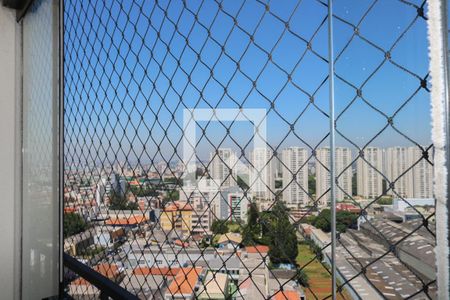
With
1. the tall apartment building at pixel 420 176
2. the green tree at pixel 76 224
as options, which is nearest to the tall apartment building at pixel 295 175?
the tall apartment building at pixel 420 176

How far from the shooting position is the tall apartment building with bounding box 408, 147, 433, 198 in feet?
1.32

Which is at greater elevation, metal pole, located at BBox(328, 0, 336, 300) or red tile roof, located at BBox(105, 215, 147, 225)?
metal pole, located at BBox(328, 0, 336, 300)

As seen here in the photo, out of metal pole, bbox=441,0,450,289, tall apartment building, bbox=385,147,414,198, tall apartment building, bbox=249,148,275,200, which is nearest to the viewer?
metal pole, bbox=441,0,450,289

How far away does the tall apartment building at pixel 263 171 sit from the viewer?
824mm

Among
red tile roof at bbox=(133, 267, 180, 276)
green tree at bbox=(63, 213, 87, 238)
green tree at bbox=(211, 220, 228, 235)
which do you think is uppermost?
green tree at bbox=(211, 220, 228, 235)

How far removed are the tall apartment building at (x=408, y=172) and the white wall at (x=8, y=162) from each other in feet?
5.13

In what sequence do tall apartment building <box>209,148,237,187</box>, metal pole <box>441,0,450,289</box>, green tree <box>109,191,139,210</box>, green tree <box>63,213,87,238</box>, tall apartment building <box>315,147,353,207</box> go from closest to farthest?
metal pole <box>441,0,450,289</box>, tall apartment building <box>315,147,353,207</box>, tall apartment building <box>209,148,237,187</box>, green tree <box>109,191,139,210</box>, green tree <box>63,213,87,238</box>

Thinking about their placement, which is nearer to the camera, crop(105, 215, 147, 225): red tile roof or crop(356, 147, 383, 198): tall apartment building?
crop(356, 147, 383, 198): tall apartment building

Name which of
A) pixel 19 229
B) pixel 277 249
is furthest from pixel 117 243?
pixel 277 249

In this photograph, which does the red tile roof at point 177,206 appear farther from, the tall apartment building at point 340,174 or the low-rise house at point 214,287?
the tall apartment building at point 340,174

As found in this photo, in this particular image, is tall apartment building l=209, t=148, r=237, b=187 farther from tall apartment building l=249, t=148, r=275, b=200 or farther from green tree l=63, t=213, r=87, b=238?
green tree l=63, t=213, r=87, b=238

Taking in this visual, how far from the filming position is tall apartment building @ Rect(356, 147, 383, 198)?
527 millimetres

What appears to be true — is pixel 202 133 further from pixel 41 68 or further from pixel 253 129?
pixel 41 68

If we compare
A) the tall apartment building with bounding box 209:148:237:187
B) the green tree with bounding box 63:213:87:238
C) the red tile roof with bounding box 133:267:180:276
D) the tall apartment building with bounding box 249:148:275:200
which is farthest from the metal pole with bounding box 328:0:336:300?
the green tree with bounding box 63:213:87:238
